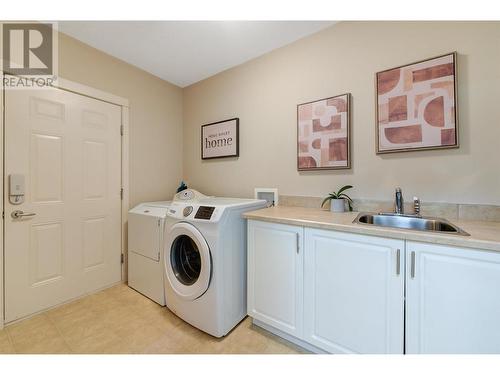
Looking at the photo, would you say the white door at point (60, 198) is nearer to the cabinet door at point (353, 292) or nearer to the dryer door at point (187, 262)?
the dryer door at point (187, 262)

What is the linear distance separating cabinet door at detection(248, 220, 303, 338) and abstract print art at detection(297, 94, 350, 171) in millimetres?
756

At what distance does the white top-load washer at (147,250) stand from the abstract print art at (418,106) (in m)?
1.94

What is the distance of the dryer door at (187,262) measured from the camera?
4.80ft

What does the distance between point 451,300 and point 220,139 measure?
226 cm

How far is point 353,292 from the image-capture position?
113cm

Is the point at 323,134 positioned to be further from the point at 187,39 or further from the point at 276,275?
the point at 187,39

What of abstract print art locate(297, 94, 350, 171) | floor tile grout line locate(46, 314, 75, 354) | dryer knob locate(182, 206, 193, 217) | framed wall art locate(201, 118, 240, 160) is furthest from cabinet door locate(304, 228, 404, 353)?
floor tile grout line locate(46, 314, 75, 354)

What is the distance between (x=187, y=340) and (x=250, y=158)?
166 centimetres

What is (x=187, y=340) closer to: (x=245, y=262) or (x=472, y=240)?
(x=245, y=262)

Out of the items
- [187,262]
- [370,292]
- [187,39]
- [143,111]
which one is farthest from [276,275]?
[143,111]

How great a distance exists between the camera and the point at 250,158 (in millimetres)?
2250

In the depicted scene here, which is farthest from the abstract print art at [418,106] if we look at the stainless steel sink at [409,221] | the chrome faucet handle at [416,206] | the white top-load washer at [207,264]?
the white top-load washer at [207,264]

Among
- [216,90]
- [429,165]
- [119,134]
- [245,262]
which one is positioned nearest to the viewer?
[429,165]

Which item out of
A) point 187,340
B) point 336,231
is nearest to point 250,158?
point 336,231
